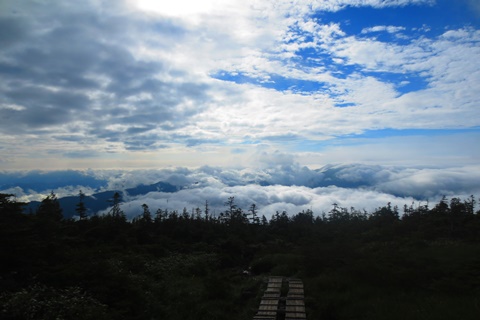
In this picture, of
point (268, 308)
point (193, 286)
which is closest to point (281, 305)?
point (268, 308)

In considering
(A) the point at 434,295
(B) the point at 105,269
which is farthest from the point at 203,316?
(A) the point at 434,295

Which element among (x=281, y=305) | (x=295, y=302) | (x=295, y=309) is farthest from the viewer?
(x=281, y=305)

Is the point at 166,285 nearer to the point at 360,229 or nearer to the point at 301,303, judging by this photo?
the point at 301,303

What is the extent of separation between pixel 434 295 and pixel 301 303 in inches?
170

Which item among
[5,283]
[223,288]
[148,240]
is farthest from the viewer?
[148,240]

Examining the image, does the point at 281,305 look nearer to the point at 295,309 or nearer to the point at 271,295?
the point at 271,295

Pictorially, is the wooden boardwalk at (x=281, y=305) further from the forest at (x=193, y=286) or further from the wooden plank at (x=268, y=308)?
A: the forest at (x=193, y=286)

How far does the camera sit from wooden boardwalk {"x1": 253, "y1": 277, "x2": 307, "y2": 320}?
386 inches

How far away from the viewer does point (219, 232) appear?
39.4 metres

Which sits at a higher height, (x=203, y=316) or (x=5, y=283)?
(x=5, y=283)

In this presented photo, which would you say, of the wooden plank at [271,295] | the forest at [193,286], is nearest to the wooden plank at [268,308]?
the forest at [193,286]

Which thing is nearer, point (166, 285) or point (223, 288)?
point (223, 288)

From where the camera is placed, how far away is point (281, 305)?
38.4 feet

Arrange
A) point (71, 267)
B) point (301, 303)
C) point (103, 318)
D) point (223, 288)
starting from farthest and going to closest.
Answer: point (223, 288) → point (71, 267) → point (301, 303) → point (103, 318)
